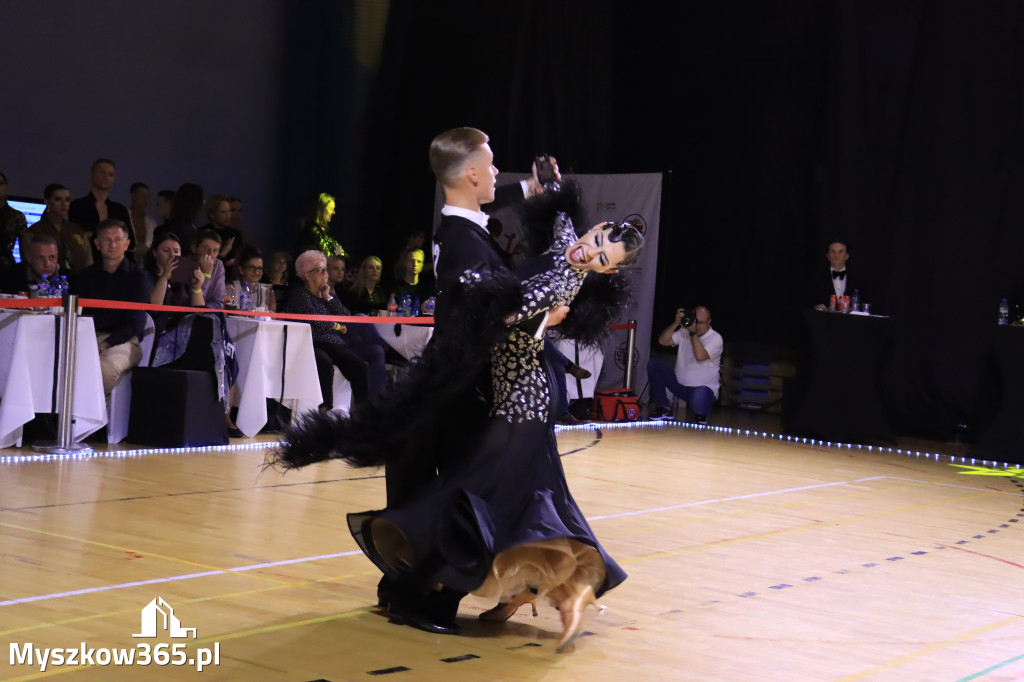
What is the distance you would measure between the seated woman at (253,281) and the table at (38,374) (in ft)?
5.68

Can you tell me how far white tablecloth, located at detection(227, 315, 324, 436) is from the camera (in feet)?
24.8

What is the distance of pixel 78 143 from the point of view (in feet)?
32.9

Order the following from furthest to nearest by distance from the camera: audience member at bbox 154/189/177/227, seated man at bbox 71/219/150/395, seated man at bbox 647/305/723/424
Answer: seated man at bbox 647/305/723/424 < audience member at bbox 154/189/177/227 < seated man at bbox 71/219/150/395

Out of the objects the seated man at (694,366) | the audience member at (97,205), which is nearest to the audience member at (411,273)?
the audience member at (97,205)

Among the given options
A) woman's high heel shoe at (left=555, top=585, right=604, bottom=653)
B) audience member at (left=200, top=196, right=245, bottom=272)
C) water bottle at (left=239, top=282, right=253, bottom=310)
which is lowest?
woman's high heel shoe at (left=555, top=585, right=604, bottom=653)

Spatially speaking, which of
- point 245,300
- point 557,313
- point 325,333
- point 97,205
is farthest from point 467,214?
point 97,205

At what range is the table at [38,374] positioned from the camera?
6293 millimetres

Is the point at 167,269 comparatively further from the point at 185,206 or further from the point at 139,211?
the point at 139,211

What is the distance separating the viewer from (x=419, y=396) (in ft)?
10.7

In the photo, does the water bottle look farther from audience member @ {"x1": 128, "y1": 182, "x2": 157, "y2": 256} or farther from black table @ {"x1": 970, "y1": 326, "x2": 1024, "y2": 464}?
black table @ {"x1": 970, "y1": 326, "x2": 1024, "y2": 464}

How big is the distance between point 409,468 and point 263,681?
2.87 feet

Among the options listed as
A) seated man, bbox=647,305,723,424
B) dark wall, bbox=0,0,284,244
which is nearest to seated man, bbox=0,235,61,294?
dark wall, bbox=0,0,284,244

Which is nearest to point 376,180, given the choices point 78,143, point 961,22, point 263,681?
point 78,143

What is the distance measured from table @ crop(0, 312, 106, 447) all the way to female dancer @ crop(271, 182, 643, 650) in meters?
3.51
